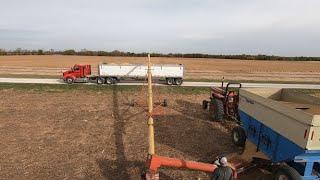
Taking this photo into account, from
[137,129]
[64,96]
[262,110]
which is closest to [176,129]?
[137,129]

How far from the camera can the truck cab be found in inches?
1411

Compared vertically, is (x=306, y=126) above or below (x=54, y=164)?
above

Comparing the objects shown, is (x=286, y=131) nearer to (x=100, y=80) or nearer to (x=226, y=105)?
(x=226, y=105)

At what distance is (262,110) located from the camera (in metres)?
12.6

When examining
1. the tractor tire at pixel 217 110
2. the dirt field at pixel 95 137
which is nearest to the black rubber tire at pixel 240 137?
the dirt field at pixel 95 137

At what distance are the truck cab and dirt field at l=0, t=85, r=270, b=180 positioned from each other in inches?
356

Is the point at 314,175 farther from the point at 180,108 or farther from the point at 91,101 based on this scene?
the point at 91,101

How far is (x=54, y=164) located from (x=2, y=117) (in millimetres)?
8800

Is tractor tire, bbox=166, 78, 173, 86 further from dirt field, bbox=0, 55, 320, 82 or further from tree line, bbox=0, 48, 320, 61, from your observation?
tree line, bbox=0, 48, 320, 61

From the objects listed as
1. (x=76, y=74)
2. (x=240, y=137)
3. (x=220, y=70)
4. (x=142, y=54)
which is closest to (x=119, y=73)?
(x=76, y=74)

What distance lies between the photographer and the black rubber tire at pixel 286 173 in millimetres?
10125

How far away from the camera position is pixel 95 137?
17219mm

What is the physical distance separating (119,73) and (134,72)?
4.97 feet

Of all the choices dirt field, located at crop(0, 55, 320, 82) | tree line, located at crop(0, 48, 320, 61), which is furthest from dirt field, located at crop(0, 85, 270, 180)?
tree line, located at crop(0, 48, 320, 61)
